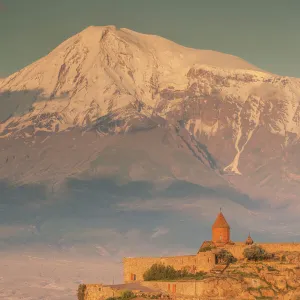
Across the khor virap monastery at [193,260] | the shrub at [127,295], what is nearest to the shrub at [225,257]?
the khor virap monastery at [193,260]

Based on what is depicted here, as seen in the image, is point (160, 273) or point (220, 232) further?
point (220, 232)

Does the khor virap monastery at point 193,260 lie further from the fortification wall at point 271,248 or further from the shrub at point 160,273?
the shrub at point 160,273

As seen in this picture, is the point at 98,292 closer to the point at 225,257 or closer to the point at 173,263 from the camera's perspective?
the point at 173,263

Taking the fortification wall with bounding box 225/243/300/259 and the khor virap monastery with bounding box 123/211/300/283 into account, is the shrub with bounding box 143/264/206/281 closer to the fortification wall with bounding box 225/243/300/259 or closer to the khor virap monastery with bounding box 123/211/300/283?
the khor virap monastery with bounding box 123/211/300/283

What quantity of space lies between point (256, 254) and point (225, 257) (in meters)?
3.33

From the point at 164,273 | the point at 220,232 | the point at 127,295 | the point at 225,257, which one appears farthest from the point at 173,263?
the point at 127,295

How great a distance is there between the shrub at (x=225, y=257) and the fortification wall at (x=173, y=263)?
99 centimetres

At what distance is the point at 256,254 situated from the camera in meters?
129

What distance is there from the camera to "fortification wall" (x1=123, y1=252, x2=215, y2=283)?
12875 centimetres

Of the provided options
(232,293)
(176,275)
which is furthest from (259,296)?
(176,275)

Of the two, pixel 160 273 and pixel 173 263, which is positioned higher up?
pixel 173 263

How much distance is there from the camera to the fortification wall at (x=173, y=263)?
128750 mm

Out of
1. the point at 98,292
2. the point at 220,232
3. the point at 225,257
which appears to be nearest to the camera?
the point at 98,292

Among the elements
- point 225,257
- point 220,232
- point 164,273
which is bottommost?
point 164,273
